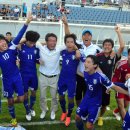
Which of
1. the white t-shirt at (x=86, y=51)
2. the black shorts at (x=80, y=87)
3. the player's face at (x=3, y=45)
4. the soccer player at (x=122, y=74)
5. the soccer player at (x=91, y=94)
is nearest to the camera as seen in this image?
the soccer player at (x=91, y=94)

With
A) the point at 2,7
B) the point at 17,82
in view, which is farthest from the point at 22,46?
the point at 2,7

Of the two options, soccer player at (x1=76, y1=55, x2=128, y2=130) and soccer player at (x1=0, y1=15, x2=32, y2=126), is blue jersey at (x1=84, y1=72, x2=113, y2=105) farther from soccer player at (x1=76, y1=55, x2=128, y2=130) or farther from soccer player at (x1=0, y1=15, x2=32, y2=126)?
soccer player at (x1=0, y1=15, x2=32, y2=126)

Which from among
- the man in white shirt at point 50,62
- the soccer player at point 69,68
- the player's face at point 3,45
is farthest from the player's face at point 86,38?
the player's face at point 3,45

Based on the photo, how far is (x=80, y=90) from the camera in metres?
6.52

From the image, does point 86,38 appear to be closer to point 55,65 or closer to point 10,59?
point 55,65

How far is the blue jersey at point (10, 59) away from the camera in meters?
5.79

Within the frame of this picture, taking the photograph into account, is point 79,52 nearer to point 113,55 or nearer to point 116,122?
point 113,55

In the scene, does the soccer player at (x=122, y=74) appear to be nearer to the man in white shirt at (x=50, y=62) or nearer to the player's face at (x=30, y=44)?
the man in white shirt at (x=50, y=62)

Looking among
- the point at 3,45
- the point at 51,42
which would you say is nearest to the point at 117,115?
the point at 51,42

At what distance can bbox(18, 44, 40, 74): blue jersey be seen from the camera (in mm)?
6160

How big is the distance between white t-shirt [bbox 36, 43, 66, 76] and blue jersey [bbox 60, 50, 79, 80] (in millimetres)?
137

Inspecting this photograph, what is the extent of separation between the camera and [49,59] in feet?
20.4

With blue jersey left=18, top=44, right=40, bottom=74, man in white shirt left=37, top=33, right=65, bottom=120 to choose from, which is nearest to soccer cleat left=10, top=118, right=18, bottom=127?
man in white shirt left=37, top=33, right=65, bottom=120

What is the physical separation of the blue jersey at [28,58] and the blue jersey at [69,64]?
1.81 ft
